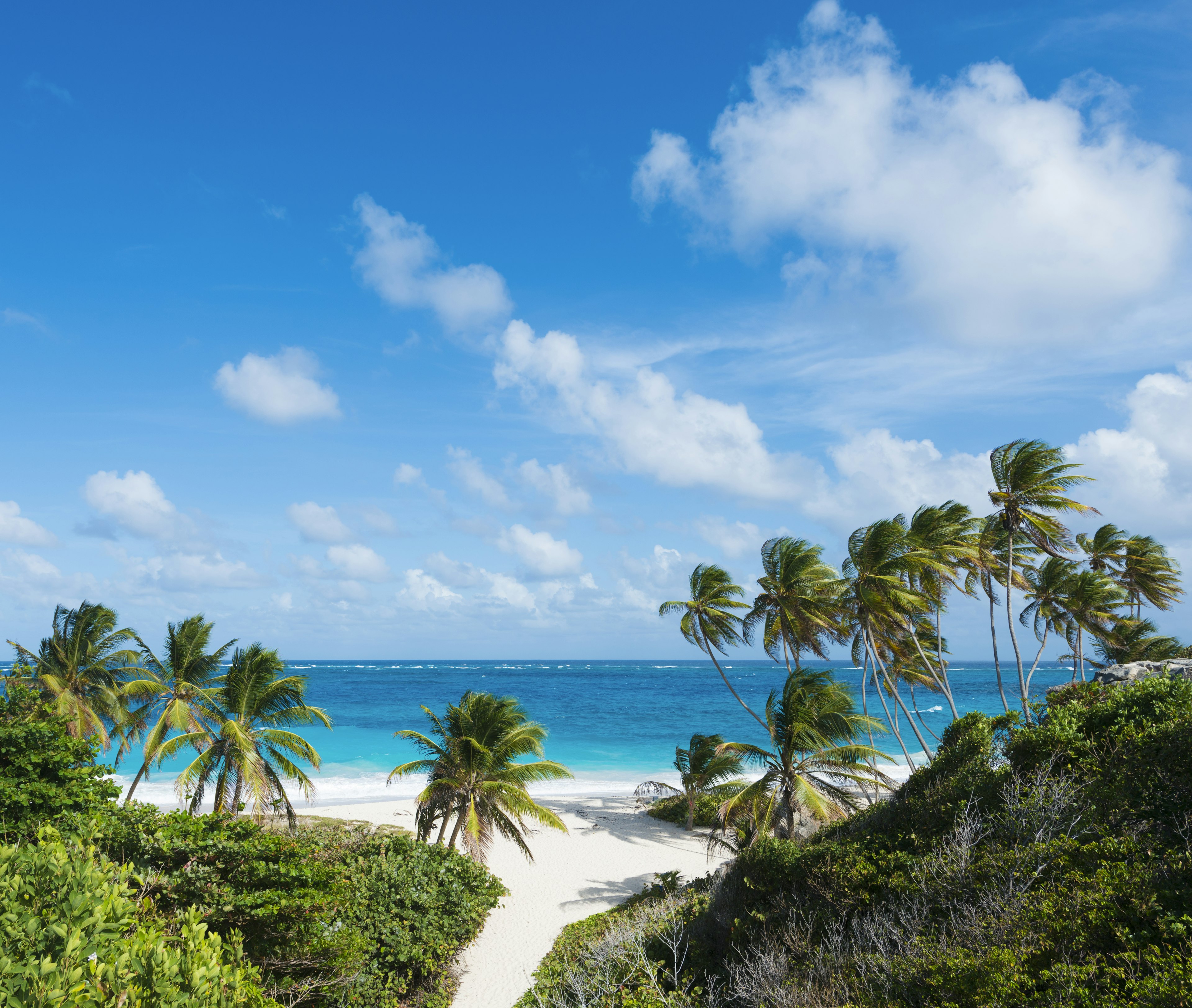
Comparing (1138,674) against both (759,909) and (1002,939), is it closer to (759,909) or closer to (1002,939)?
(759,909)

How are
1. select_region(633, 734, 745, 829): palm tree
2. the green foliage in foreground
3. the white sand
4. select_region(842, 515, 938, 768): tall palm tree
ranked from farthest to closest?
select_region(633, 734, 745, 829): palm tree
select_region(842, 515, 938, 768): tall palm tree
the white sand
the green foliage in foreground

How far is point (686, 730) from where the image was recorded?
54.0 m

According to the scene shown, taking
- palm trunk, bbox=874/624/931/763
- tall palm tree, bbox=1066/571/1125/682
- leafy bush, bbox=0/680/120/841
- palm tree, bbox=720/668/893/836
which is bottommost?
leafy bush, bbox=0/680/120/841

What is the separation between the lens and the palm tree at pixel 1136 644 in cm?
2720

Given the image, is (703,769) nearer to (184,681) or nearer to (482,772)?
(482,772)

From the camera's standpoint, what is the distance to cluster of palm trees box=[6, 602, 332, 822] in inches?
603

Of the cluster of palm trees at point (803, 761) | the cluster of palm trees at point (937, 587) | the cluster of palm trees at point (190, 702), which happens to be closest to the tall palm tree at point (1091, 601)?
the cluster of palm trees at point (937, 587)

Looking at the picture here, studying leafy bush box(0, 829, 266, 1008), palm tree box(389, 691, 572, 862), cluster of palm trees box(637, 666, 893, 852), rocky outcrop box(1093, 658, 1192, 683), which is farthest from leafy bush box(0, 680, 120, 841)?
rocky outcrop box(1093, 658, 1192, 683)

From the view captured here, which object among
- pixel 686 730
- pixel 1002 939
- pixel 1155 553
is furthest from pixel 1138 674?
pixel 686 730

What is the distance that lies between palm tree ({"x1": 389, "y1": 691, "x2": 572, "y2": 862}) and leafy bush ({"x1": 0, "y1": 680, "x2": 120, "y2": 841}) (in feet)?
20.0

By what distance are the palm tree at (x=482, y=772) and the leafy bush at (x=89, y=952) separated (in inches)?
400

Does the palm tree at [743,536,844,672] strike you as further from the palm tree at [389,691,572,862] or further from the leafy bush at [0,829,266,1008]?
the leafy bush at [0,829,266,1008]

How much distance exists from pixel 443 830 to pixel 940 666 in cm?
1896

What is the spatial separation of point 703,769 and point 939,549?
11.2 meters
